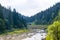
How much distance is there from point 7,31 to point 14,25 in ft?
68.2

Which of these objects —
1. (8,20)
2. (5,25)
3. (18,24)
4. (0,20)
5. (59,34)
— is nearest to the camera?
(59,34)

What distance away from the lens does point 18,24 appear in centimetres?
12675

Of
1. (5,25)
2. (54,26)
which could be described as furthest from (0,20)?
(54,26)

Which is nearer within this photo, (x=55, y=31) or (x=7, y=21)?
(x=55, y=31)

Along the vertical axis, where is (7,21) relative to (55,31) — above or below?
above

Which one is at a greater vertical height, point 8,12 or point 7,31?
point 8,12

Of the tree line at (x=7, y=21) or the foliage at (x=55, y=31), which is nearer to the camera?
the foliage at (x=55, y=31)

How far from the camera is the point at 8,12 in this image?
123750mm

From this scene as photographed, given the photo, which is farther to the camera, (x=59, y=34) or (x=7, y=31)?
(x=7, y=31)

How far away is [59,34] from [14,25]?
319ft

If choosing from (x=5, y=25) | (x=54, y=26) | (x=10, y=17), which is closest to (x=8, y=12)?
(x=10, y=17)

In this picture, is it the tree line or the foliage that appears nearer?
the foliage

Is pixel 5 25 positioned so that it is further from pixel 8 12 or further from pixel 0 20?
pixel 8 12

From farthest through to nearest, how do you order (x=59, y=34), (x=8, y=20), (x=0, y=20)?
1. (x=8, y=20)
2. (x=0, y=20)
3. (x=59, y=34)
